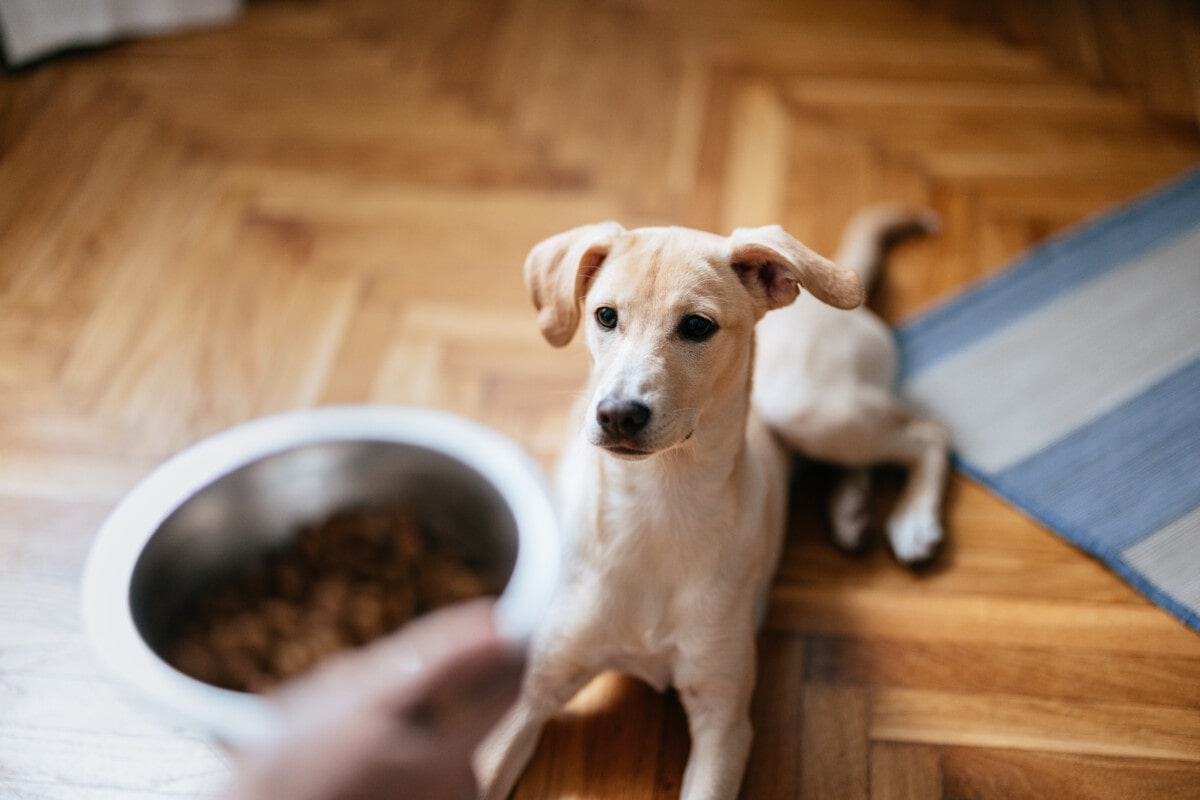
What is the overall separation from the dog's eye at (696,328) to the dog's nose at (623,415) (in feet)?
0.46

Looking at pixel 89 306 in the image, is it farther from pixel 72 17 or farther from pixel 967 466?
pixel 967 466

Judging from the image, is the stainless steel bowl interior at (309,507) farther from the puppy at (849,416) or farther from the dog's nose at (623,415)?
the puppy at (849,416)

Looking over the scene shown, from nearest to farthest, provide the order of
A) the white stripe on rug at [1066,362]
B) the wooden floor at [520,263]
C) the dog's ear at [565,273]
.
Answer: the dog's ear at [565,273]
the wooden floor at [520,263]
the white stripe on rug at [1066,362]

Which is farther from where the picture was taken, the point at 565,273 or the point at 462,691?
the point at 565,273

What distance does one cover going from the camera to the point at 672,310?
1590mm

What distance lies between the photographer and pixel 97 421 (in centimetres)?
246

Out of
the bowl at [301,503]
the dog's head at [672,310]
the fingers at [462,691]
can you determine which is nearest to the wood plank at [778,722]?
the bowl at [301,503]

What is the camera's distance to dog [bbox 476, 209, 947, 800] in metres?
1.60

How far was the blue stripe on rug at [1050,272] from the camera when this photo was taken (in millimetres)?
2605

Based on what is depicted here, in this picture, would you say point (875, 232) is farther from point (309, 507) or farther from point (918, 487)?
point (309, 507)

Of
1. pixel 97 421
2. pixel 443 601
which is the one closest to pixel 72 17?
pixel 97 421

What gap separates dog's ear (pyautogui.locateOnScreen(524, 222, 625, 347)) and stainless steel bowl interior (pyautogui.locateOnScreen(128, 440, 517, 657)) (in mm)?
334

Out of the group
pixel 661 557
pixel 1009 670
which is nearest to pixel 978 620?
pixel 1009 670

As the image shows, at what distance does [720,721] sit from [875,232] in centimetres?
134
